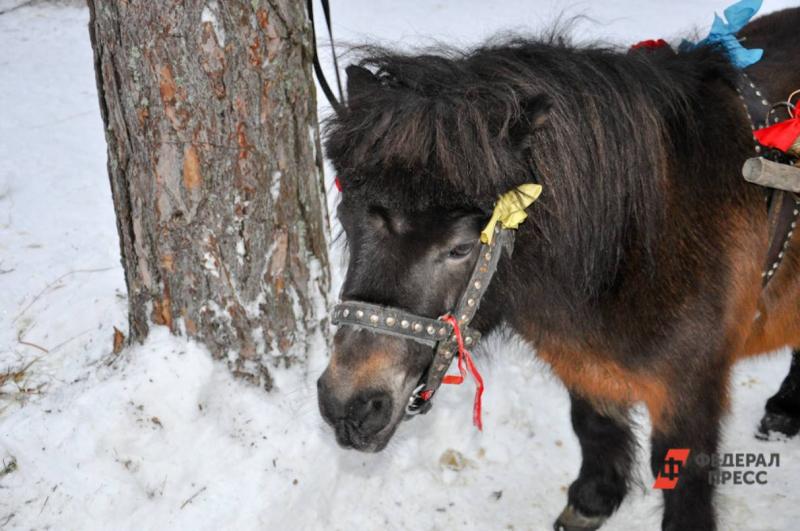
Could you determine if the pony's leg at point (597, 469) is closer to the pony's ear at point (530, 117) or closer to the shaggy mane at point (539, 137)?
the shaggy mane at point (539, 137)

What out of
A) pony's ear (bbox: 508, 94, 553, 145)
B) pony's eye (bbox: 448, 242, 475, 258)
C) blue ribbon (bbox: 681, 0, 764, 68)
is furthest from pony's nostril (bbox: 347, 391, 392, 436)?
blue ribbon (bbox: 681, 0, 764, 68)

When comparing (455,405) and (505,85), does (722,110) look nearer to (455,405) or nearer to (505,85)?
(505,85)

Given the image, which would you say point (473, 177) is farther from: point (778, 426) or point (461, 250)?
point (778, 426)

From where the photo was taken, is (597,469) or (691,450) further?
(597,469)

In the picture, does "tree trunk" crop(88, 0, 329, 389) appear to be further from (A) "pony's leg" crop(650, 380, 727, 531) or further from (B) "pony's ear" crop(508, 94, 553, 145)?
(A) "pony's leg" crop(650, 380, 727, 531)

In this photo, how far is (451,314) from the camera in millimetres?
2172

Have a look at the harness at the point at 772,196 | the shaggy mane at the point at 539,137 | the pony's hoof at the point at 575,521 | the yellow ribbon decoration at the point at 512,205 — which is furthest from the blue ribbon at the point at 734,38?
the pony's hoof at the point at 575,521

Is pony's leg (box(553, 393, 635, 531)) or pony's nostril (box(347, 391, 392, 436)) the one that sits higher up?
pony's nostril (box(347, 391, 392, 436))

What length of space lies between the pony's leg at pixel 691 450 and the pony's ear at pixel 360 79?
1.59 meters

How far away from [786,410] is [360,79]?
3.16 metres

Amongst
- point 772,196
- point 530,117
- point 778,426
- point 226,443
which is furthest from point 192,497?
point 778,426

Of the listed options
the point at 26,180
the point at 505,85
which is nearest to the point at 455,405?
the point at 505,85

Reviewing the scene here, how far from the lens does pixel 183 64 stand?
9.28 ft

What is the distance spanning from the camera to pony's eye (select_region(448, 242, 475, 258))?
2.11 m
